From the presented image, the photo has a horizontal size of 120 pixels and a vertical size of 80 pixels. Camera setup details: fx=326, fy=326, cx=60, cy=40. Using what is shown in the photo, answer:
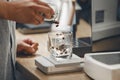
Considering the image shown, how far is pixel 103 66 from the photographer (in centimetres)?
112

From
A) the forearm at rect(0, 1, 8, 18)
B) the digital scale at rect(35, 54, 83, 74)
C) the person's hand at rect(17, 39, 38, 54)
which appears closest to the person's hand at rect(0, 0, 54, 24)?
the forearm at rect(0, 1, 8, 18)

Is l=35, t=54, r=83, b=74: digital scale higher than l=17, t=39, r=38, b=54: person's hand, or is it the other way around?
l=17, t=39, r=38, b=54: person's hand

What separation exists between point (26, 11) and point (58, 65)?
0.78 feet

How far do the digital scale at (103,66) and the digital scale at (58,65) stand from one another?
47 mm

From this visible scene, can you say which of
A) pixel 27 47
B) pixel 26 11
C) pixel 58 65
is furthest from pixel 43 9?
pixel 27 47

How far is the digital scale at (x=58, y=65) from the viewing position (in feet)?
4.01

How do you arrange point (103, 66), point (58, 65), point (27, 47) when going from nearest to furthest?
1. point (103, 66)
2. point (58, 65)
3. point (27, 47)

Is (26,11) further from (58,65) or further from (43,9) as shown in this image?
(58,65)

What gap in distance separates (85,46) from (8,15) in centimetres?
46

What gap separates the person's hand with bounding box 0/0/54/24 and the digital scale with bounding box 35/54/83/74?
0.18 m

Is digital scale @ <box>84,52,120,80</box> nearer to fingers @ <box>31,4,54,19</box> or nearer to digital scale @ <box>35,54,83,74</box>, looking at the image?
digital scale @ <box>35,54,83,74</box>

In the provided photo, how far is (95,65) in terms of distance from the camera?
1.15 meters

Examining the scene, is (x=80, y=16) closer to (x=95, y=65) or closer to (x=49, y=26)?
(x=49, y=26)

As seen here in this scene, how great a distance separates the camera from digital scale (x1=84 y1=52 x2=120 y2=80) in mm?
1097
